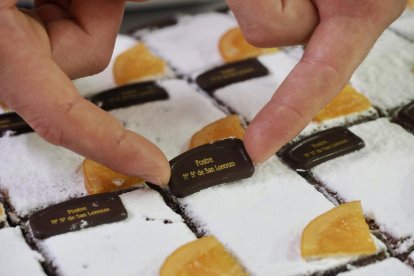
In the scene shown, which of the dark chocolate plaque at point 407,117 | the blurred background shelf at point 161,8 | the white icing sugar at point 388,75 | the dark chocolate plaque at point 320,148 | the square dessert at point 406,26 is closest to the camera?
the dark chocolate plaque at point 320,148

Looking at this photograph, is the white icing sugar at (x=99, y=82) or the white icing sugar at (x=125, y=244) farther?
the white icing sugar at (x=99, y=82)

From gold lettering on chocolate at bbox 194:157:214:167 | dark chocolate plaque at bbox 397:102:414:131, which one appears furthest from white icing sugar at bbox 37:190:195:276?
dark chocolate plaque at bbox 397:102:414:131

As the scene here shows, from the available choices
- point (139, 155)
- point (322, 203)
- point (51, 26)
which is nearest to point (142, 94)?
point (51, 26)

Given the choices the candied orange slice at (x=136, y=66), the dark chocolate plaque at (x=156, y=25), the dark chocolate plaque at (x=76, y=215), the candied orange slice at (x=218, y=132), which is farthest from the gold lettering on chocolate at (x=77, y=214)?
the dark chocolate plaque at (x=156, y=25)

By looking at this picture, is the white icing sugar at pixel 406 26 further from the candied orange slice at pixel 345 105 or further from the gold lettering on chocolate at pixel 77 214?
the gold lettering on chocolate at pixel 77 214

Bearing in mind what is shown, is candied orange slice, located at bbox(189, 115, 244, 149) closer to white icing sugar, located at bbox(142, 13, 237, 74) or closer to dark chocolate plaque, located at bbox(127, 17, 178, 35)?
white icing sugar, located at bbox(142, 13, 237, 74)

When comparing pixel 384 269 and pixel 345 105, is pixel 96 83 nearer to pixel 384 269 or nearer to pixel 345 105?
pixel 345 105
